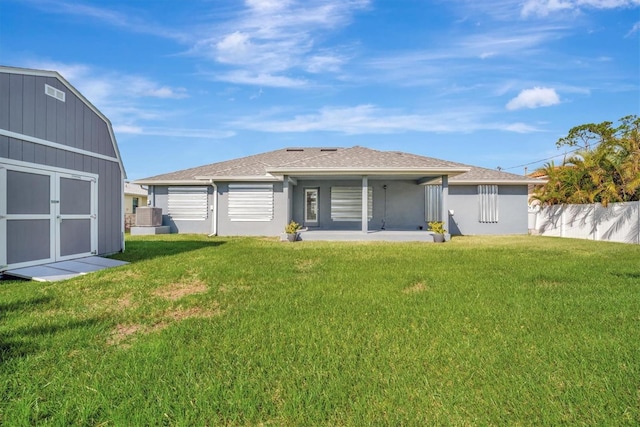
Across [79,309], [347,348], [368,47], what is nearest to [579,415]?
[347,348]

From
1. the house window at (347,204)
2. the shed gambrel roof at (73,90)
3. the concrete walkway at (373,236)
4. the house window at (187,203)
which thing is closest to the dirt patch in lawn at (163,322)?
the shed gambrel roof at (73,90)

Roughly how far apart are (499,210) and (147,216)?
55.0ft

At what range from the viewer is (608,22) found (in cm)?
1156

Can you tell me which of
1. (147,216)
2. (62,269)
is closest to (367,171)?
(62,269)

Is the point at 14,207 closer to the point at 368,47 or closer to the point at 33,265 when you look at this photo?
the point at 33,265

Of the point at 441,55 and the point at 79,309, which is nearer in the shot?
the point at 79,309

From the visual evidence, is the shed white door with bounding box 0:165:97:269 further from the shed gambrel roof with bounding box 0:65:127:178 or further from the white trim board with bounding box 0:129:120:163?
the shed gambrel roof with bounding box 0:65:127:178

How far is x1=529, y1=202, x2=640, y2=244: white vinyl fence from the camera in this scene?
42.4 ft

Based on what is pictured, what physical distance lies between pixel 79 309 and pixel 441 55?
13.7 metres

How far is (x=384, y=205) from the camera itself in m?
16.3

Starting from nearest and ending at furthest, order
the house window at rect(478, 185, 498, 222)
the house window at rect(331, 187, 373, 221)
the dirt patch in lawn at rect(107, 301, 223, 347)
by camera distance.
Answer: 1. the dirt patch in lawn at rect(107, 301, 223, 347)
2. the house window at rect(331, 187, 373, 221)
3. the house window at rect(478, 185, 498, 222)

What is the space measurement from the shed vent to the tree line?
60.7 feet

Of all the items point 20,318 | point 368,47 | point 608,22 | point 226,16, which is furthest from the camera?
point 368,47

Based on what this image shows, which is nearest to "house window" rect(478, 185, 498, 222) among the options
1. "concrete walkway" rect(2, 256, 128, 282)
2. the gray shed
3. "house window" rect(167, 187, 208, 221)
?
"house window" rect(167, 187, 208, 221)
